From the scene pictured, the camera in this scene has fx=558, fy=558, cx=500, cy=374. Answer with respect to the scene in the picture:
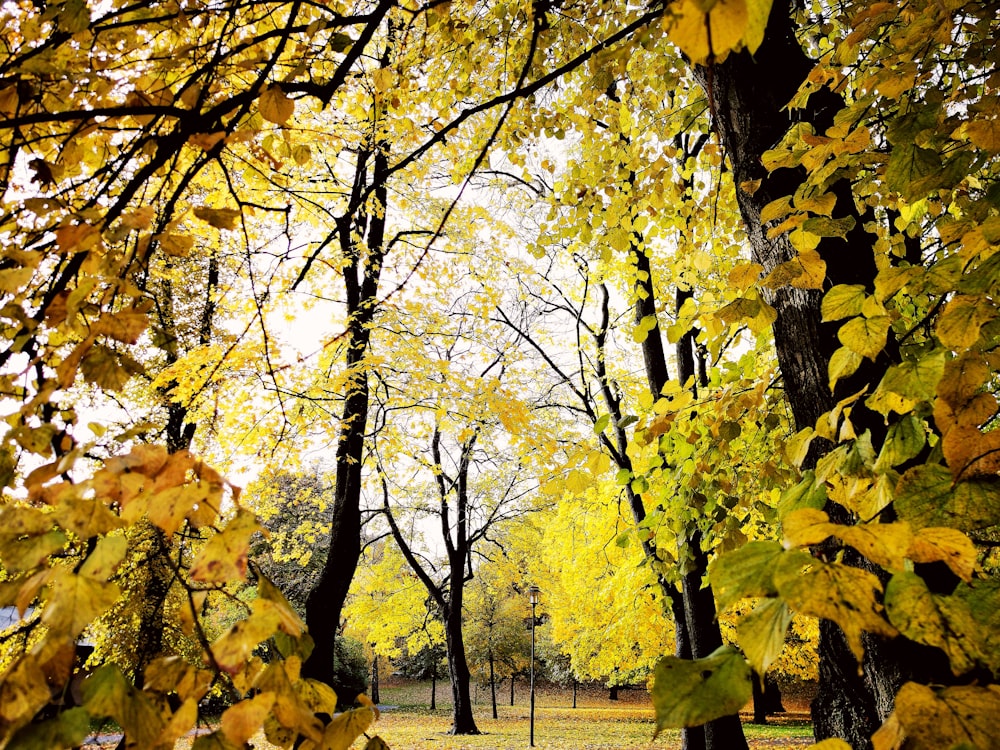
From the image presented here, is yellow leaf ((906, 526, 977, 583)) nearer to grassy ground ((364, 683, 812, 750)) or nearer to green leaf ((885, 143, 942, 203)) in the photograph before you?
green leaf ((885, 143, 942, 203))

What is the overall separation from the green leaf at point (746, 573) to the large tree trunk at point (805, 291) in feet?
3.63

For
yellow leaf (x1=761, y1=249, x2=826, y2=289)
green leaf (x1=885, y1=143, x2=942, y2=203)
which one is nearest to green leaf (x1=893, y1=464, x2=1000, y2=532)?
yellow leaf (x1=761, y1=249, x2=826, y2=289)

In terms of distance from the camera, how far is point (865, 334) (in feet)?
3.57

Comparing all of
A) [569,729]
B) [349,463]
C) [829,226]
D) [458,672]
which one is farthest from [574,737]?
[829,226]

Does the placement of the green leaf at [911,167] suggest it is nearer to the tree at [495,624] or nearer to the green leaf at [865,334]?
the green leaf at [865,334]

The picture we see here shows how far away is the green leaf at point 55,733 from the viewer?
64 centimetres

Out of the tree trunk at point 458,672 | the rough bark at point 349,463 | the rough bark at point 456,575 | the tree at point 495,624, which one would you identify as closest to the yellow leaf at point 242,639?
the rough bark at point 349,463

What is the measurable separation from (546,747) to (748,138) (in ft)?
47.6

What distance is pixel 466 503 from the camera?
1595 cm

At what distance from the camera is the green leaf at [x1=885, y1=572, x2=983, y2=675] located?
0.65m

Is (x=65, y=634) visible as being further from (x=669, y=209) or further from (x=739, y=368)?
(x=669, y=209)

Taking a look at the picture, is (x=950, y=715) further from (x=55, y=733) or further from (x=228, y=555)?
(x=55, y=733)

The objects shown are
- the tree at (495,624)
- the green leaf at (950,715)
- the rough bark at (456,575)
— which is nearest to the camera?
the green leaf at (950,715)

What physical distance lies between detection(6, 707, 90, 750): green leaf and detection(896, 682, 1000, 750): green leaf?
921mm
